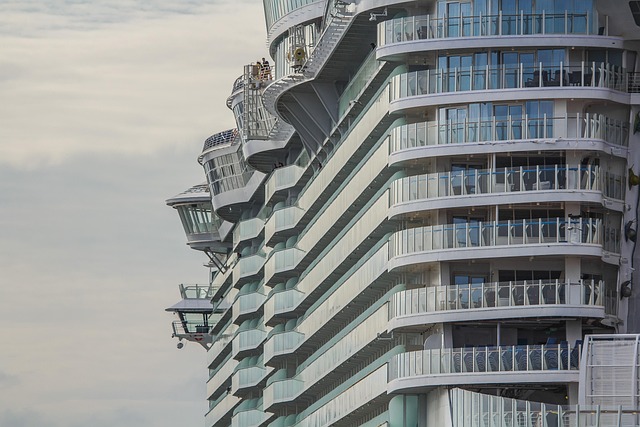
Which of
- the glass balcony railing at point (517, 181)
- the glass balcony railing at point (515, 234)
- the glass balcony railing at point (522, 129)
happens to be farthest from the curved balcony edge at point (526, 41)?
the glass balcony railing at point (515, 234)

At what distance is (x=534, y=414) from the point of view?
3329 inches

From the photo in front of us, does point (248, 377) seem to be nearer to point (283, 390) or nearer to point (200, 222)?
point (283, 390)

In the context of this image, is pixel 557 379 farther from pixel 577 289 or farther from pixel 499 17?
pixel 499 17

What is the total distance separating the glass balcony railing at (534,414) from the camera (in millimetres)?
83938

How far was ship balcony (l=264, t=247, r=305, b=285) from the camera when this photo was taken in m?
132

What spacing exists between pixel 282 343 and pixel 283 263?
4.99 meters

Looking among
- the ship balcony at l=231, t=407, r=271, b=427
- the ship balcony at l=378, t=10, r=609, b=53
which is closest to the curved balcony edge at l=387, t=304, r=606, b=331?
the ship balcony at l=378, t=10, r=609, b=53

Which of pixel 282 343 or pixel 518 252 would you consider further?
pixel 282 343

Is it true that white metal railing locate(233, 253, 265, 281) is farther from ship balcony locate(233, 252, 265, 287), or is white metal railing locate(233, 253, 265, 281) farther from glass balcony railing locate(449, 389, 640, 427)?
glass balcony railing locate(449, 389, 640, 427)

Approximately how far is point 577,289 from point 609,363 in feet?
12.6

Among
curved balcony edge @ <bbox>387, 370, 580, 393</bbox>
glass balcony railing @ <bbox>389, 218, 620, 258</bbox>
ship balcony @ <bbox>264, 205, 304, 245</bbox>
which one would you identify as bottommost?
curved balcony edge @ <bbox>387, 370, 580, 393</bbox>

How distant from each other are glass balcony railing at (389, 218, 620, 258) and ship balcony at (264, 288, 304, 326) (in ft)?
127

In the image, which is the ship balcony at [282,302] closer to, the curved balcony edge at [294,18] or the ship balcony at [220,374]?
the curved balcony edge at [294,18]

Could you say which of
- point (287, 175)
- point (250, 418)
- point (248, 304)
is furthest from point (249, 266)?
point (287, 175)
